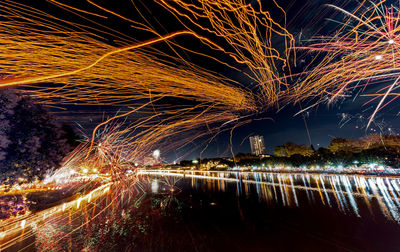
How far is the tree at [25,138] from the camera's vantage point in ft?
29.2

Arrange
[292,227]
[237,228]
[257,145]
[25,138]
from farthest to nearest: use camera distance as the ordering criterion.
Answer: [257,145] → [25,138] → [237,228] → [292,227]

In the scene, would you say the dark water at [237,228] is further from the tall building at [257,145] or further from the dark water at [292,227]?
the tall building at [257,145]

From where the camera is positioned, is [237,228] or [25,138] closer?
[237,228]

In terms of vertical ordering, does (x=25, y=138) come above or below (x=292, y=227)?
above

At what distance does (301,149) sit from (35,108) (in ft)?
241

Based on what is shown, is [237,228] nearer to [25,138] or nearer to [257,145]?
[25,138]

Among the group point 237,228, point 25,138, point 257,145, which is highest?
point 257,145

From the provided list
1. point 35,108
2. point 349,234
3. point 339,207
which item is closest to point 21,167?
point 35,108

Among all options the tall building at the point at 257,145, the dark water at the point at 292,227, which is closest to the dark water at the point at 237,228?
the dark water at the point at 292,227

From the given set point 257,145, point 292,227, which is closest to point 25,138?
point 292,227

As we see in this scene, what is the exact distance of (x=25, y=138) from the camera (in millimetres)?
9695

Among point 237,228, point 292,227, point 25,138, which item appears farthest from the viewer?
point 25,138

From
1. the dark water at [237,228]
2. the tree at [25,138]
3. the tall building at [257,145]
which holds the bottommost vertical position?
the dark water at [237,228]

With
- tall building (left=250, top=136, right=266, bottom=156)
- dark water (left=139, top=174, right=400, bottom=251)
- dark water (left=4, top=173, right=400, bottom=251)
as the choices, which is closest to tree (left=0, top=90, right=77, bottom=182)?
dark water (left=4, top=173, right=400, bottom=251)
